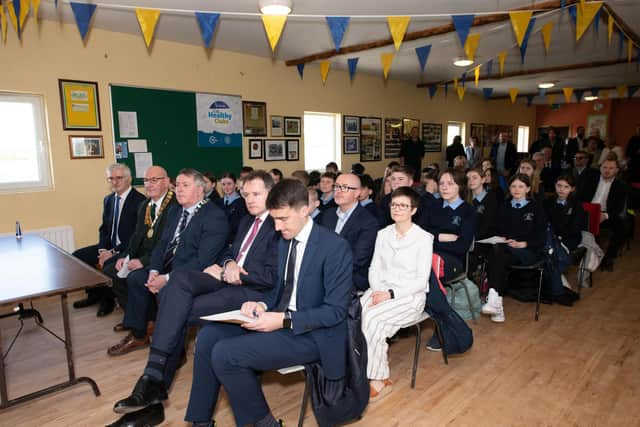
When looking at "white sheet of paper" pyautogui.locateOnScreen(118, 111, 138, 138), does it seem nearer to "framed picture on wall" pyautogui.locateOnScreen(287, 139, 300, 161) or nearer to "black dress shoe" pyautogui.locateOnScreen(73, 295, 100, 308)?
"black dress shoe" pyautogui.locateOnScreen(73, 295, 100, 308)

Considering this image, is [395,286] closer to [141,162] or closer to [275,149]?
[141,162]

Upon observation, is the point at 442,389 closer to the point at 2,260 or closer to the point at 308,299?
the point at 308,299

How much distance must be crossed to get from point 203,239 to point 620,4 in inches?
193

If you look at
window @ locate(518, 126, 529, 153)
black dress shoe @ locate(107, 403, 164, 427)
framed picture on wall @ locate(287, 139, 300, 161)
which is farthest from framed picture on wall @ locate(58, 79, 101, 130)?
window @ locate(518, 126, 529, 153)

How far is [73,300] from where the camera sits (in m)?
4.34

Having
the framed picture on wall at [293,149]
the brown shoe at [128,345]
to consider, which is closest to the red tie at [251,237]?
the brown shoe at [128,345]

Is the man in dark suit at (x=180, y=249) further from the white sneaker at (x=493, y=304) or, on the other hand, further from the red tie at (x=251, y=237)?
the white sneaker at (x=493, y=304)

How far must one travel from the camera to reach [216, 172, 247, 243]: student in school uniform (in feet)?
15.4

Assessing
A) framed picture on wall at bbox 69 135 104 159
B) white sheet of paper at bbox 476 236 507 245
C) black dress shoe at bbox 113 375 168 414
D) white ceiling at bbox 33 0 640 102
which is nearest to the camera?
black dress shoe at bbox 113 375 168 414

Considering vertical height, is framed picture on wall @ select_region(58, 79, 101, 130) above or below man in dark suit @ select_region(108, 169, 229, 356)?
above

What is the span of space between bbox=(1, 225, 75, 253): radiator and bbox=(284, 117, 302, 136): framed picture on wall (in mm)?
3515

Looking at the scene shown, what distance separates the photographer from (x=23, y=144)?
4.68m

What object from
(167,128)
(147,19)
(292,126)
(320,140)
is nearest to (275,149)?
(292,126)

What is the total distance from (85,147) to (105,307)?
205cm
